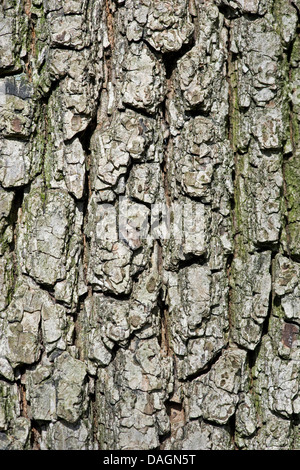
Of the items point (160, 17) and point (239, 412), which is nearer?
point (160, 17)

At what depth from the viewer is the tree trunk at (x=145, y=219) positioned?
1.62 metres

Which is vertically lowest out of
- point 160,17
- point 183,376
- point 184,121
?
point 183,376

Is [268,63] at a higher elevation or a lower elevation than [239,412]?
higher

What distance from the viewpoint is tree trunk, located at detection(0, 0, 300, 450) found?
1.62 metres

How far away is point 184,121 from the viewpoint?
166 centimetres

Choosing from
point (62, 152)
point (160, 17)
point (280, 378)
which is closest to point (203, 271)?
point (280, 378)

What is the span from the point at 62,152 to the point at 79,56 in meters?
0.31

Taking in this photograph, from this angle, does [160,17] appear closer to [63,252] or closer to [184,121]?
[184,121]

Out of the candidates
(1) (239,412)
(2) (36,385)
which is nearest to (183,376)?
(1) (239,412)

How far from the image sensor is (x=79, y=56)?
63.3 inches

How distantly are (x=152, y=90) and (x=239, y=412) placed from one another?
112 centimetres

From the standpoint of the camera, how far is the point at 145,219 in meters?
1.65
